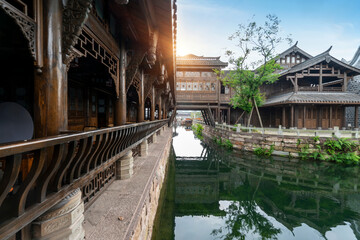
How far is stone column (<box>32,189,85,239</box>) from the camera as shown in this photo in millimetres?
1699

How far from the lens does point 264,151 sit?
12.7m

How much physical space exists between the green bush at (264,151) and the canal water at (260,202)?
5.35 feet

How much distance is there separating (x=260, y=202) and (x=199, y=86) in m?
14.0

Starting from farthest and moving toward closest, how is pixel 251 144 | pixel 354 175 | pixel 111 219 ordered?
pixel 251 144 → pixel 354 175 → pixel 111 219

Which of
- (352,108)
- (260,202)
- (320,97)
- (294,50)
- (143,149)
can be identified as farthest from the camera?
(294,50)

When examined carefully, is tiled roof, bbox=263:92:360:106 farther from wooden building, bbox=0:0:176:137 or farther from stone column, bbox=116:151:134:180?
stone column, bbox=116:151:134:180

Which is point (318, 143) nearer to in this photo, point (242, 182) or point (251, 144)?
point (251, 144)

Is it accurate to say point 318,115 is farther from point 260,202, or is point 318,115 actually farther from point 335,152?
point 260,202

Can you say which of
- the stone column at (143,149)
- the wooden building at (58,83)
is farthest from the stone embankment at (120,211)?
the stone column at (143,149)

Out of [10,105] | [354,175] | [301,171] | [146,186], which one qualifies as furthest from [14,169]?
[354,175]

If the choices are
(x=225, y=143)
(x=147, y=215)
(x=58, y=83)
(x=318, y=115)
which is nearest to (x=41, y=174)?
(x=58, y=83)

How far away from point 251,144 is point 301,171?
4.27 m

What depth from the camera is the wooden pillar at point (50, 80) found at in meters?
1.76

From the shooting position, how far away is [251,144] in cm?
1363
